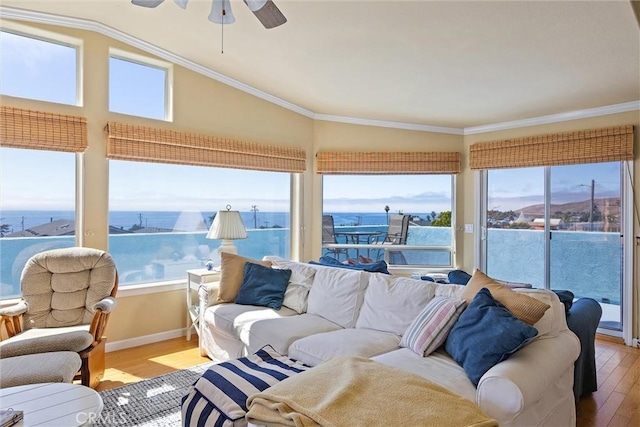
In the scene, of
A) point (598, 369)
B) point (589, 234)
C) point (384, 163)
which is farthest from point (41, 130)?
point (589, 234)

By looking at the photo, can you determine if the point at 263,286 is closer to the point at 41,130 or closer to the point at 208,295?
the point at 208,295

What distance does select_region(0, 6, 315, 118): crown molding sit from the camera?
10.9ft

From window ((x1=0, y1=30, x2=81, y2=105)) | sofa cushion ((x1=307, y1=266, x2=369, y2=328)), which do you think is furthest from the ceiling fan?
sofa cushion ((x1=307, y1=266, x2=369, y2=328))

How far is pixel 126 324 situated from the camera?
3857mm

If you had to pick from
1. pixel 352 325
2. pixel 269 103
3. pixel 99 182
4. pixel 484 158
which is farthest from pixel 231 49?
pixel 484 158

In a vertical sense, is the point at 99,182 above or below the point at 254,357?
above

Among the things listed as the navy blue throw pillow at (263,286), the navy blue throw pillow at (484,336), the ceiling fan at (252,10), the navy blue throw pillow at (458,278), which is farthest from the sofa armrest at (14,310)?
the navy blue throw pillow at (458,278)

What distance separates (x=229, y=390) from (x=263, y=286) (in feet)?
5.22

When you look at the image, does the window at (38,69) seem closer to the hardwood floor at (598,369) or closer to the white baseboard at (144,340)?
the white baseboard at (144,340)

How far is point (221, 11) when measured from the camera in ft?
8.07

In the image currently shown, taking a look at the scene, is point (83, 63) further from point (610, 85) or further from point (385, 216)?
point (610, 85)

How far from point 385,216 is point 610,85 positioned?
2.91 meters

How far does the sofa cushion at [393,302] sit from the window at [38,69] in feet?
10.4

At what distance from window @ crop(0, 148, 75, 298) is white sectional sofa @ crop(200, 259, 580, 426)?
1.45m
